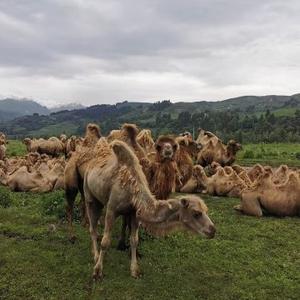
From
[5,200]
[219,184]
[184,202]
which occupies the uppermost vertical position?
[184,202]

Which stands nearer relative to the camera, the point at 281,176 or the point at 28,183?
the point at 281,176

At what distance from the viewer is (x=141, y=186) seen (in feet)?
27.8

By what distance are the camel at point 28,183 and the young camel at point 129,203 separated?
835 cm

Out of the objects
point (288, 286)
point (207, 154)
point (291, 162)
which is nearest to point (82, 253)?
point (288, 286)

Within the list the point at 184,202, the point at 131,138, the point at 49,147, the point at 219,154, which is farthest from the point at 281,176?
the point at 49,147

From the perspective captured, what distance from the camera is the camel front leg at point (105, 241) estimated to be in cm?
879

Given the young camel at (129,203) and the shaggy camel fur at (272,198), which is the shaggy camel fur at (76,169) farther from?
the shaggy camel fur at (272,198)

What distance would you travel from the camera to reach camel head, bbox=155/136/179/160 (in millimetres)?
9469

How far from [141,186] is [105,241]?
131cm

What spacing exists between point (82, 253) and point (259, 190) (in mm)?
6406

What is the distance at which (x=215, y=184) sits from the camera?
18125 mm

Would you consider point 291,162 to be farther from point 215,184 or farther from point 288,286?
point 288,286

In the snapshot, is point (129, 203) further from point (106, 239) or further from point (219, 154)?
point (219, 154)

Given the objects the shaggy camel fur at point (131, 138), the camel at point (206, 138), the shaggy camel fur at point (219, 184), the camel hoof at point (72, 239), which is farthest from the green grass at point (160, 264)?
the camel at point (206, 138)
